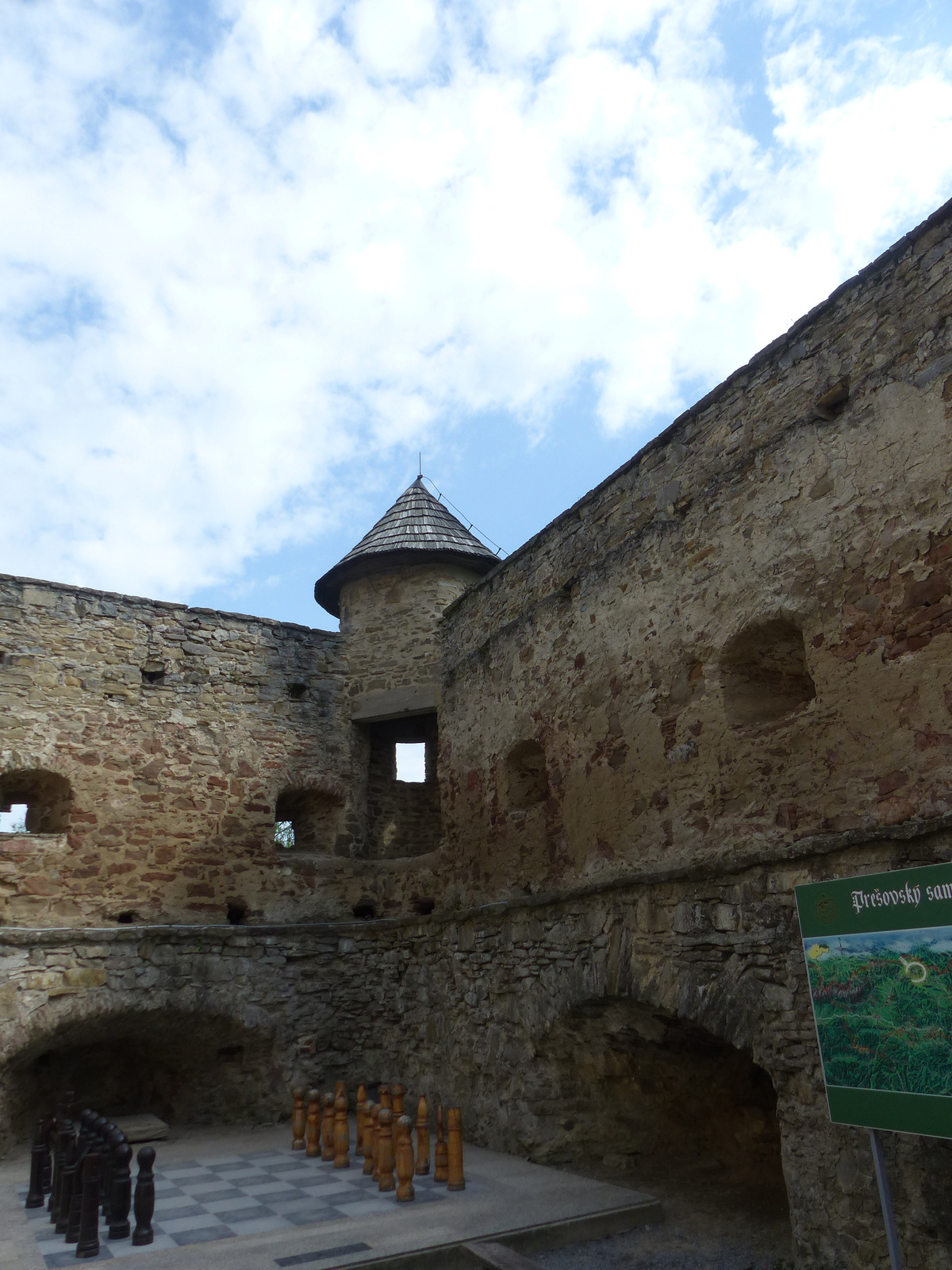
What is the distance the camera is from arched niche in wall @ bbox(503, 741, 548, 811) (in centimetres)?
870

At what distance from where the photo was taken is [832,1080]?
4.30 m

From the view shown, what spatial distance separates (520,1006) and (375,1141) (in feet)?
5.15

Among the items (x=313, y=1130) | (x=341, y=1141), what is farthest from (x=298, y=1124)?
(x=341, y=1141)

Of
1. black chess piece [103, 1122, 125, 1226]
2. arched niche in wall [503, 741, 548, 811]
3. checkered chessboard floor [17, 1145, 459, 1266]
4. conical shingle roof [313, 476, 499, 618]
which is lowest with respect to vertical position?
checkered chessboard floor [17, 1145, 459, 1266]

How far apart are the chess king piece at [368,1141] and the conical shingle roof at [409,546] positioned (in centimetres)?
628

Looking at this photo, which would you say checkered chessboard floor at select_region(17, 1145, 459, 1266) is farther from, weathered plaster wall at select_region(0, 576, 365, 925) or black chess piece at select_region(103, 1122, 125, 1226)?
weathered plaster wall at select_region(0, 576, 365, 925)

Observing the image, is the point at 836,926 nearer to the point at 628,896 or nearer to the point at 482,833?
the point at 628,896

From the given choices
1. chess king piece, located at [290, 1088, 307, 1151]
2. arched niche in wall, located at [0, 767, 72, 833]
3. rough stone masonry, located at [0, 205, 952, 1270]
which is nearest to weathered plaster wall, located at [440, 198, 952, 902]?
rough stone masonry, located at [0, 205, 952, 1270]

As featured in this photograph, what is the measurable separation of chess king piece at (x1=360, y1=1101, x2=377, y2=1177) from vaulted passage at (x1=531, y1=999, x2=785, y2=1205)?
4.31 ft

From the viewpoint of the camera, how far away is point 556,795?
7945 mm

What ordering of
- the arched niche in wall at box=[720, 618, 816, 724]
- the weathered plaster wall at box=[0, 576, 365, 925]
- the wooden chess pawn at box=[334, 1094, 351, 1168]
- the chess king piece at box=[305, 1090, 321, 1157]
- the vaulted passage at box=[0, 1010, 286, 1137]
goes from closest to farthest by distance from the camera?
1. the arched niche in wall at box=[720, 618, 816, 724]
2. the wooden chess pawn at box=[334, 1094, 351, 1168]
3. the chess king piece at box=[305, 1090, 321, 1157]
4. the vaulted passage at box=[0, 1010, 286, 1137]
5. the weathered plaster wall at box=[0, 576, 365, 925]

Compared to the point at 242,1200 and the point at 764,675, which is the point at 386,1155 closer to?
the point at 242,1200

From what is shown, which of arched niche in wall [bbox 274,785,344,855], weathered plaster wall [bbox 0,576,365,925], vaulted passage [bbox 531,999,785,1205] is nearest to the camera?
vaulted passage [bbox 531,999,785,1205]

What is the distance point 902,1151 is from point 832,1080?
1.91ft
